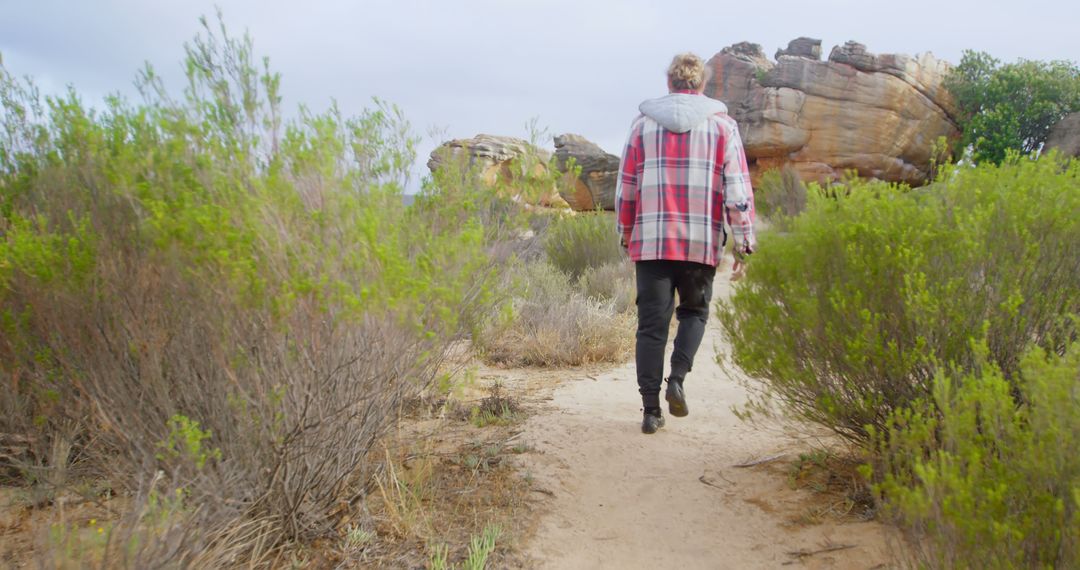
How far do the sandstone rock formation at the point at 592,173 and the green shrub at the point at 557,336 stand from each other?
1819cm

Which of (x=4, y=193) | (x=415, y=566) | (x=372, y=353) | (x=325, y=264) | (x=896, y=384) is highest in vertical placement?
(x=4, y=193)

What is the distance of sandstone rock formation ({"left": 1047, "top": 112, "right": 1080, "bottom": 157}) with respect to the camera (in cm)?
2283

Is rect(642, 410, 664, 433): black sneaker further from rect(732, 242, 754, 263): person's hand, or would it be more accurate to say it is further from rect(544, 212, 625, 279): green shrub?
rect(544, 212, 625, 279): green shrub

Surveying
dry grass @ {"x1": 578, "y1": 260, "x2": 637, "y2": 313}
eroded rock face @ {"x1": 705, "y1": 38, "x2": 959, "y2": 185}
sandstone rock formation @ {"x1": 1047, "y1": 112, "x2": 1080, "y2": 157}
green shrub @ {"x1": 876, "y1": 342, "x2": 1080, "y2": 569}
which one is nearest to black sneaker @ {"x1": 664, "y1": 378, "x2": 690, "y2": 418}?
green shrub @ {"x1": 876, "y1": 342, "x2": 1080, "y2": 569}

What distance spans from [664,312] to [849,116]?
2398 centimetres

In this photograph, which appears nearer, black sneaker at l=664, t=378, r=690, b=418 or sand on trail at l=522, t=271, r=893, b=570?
sand on trail at l=522, t=271, r=893, b=570

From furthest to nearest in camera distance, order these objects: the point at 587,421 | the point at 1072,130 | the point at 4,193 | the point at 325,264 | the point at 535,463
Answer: the point at 1072,130
the point at 587,421
the point at 535,463
the point at 4,193
the point at 325,264

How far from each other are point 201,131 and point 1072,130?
92.2 ft

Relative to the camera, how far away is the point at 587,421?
3.90 meters

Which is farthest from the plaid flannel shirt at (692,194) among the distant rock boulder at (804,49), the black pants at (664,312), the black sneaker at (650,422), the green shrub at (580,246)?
the distant rock boulder at (804,49)

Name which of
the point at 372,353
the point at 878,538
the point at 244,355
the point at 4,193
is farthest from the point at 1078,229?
the point at 4,193

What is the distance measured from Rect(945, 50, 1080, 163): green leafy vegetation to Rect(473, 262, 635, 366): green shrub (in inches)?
923

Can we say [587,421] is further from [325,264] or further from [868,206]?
[325,264]

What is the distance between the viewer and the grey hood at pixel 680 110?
11.2ft
